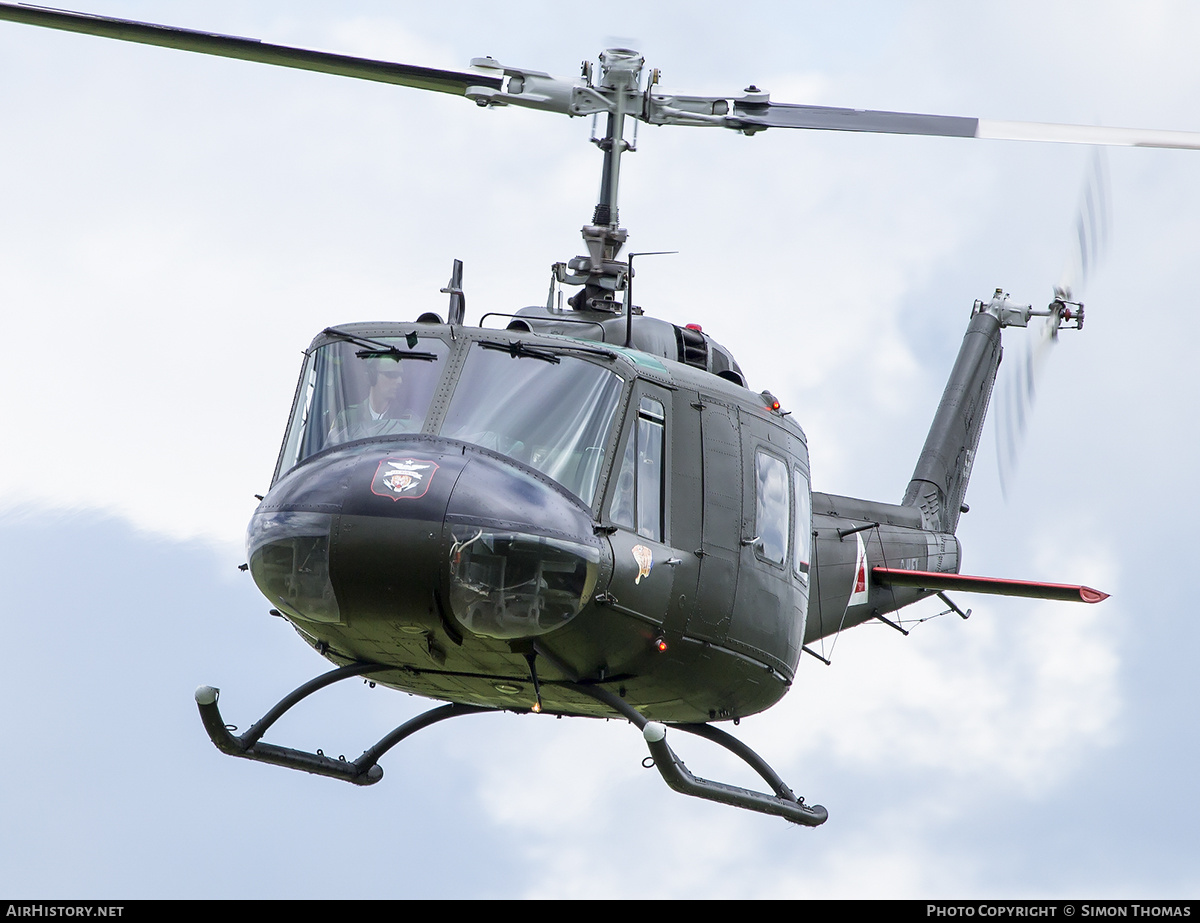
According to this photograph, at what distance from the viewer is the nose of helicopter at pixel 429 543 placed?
34.0 feet

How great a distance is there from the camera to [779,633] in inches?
498

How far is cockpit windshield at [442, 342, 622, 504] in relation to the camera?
11.1 meters

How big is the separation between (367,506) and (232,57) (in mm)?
3982

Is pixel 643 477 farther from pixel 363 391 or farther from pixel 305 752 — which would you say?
pixel 305 752

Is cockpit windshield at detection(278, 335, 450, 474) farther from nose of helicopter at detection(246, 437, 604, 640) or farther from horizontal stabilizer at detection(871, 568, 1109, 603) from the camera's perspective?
horizontal stabilizer at detection(871, 568, 1109, 603)

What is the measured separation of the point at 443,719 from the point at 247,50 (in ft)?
16.9

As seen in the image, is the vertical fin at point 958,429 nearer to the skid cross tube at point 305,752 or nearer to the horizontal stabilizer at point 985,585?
the horizontal stabilizer at point 985,585

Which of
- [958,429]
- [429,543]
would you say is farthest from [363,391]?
[958,429]

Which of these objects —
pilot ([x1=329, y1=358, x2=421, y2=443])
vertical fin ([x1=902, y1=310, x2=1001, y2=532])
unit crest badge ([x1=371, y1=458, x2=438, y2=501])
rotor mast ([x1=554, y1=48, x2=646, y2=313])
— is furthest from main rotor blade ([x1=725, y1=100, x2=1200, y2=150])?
vertical fin ([x1=902, y1=310, x2=1001, y2=532])

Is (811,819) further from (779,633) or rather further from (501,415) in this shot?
(501,415)

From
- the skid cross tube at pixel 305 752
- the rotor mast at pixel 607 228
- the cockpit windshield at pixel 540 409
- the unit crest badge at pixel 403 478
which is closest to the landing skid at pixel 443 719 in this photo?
the skid cross tube at pixel 305 752

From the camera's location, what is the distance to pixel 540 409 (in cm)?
1124

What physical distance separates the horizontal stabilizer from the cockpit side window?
3.94 meters
